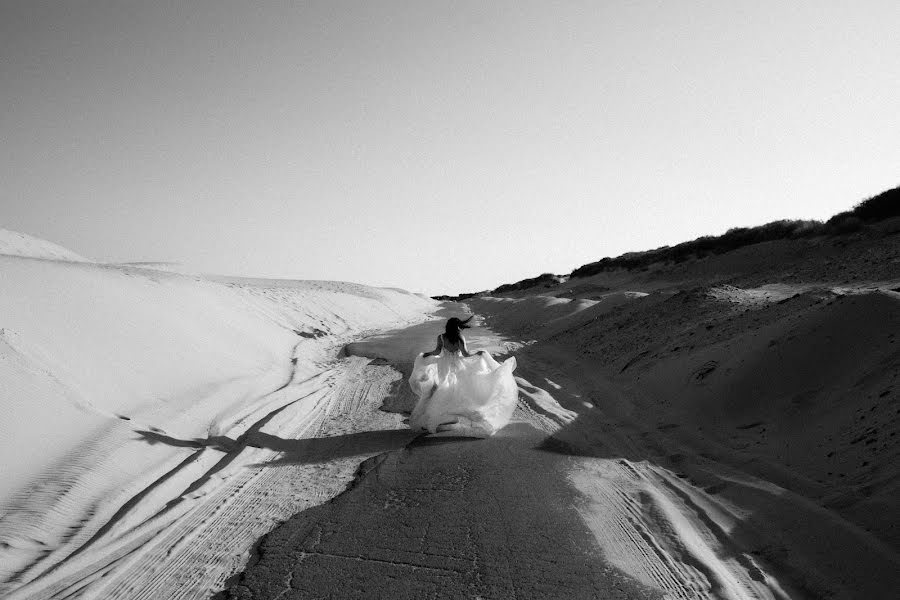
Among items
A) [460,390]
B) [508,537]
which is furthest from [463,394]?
[508,537]

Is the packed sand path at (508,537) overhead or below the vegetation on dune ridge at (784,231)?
below

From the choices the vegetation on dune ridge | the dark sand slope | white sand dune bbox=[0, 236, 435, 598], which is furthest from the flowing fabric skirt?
the vegetation on dune ridge

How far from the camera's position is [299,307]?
25984 millimetres

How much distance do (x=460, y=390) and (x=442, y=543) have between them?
357cm

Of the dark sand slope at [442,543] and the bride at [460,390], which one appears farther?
the bride at [460,390]

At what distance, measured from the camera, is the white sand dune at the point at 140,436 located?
4.20 meters

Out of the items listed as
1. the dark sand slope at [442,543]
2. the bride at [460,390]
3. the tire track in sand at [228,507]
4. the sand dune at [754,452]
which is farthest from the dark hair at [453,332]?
the dark sand slope at [442,543]

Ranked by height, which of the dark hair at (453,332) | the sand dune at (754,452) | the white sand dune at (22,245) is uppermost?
the white sand dune at (22,245)

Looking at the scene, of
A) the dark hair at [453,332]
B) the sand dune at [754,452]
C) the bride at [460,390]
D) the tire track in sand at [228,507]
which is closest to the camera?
the tire track in sand at [228,507]

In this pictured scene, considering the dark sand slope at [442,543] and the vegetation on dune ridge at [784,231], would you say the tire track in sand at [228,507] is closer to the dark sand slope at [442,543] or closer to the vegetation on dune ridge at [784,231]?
the dark sand slope at [442,543]

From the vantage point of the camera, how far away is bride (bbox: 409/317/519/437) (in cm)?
754

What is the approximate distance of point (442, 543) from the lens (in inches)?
167

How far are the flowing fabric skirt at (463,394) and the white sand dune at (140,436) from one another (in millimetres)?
631

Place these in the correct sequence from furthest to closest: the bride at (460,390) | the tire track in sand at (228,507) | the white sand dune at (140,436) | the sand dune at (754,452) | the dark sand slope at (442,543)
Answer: the bride at (460,390)
the white sand dune at (140,436)
the sand dune at (754,452)
the tire track in sand at (228,507)
the dark sand slope at (442,543)
